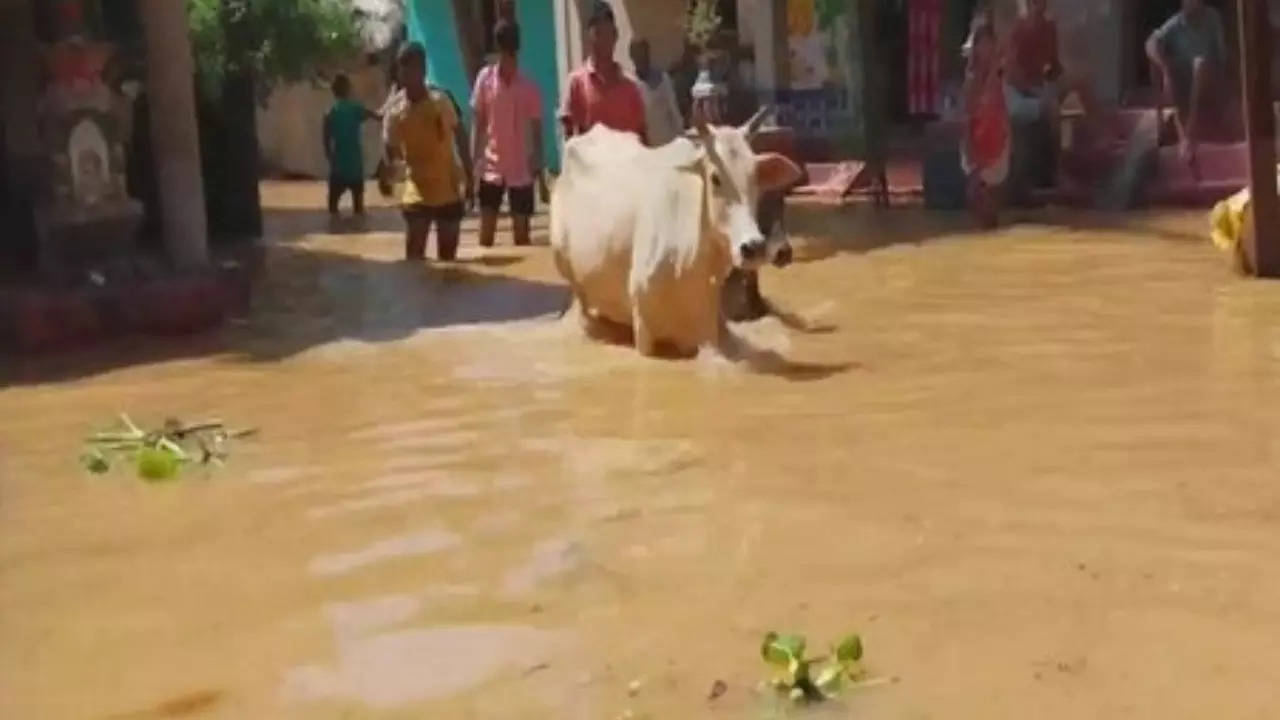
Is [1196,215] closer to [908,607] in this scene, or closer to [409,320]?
[409,320]

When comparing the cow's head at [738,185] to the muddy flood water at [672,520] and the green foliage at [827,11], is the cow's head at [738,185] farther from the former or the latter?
the green foliage at [827,11]

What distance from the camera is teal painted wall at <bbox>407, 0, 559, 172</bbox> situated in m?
19.9

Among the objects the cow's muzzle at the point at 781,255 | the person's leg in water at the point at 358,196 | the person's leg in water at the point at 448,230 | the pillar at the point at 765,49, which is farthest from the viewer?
the pillar at the point at 765,49

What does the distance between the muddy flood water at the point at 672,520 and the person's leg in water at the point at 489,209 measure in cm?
369

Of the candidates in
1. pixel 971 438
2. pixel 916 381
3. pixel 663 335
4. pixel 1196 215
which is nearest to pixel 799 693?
pixel 971 438

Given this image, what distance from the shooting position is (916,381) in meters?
7.65

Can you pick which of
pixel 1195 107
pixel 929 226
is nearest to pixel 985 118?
pixel 929 226

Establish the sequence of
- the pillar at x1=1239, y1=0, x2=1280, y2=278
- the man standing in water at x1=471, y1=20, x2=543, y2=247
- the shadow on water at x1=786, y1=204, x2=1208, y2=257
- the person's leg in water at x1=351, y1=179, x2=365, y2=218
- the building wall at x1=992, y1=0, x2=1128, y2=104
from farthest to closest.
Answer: the person's leg in water at x1=351, y1=179, x2=365, y2=218 < the building wall at x1=992, y1=0, x2=1128, y2=104 < the man standing in water at x1=471, y1=20, x2=543, y2=247 < the shadow on water at x1=786, y1=204, x2=1208, y2=257 < the pillar at x1=1239, y1=0, x2=1280, y2=278

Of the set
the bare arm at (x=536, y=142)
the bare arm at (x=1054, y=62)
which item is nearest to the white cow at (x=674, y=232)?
the bare arm at (x=536, y=142)

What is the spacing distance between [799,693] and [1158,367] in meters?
3.80

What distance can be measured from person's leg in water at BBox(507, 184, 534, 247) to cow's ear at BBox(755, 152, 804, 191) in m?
5.38

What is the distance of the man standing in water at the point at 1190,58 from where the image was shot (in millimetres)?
13609

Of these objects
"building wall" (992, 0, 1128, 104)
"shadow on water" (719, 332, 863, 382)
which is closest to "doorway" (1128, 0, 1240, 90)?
"building wall" (992, 0, 1128, 104)

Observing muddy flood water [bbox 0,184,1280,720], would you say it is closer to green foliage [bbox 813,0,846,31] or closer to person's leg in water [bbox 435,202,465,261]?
person's leg in water [bbox 435,202,465,261]
